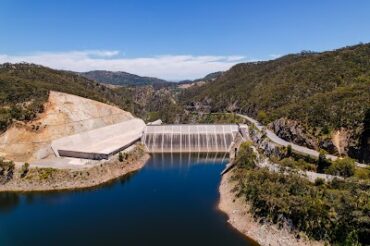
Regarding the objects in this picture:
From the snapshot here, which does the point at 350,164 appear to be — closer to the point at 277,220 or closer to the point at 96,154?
the point at 277,220

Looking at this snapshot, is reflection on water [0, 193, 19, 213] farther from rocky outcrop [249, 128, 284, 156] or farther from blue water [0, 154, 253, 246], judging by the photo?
rocky outcrop [249, 128, 284, 156]

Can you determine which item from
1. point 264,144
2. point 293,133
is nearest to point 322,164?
point 293,133

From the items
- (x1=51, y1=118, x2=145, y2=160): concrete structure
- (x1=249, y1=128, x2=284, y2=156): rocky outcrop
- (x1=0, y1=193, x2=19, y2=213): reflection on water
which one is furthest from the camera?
(x1=51, y1=118, x2=145, y2=160): concrete structure

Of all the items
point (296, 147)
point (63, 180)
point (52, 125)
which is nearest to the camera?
point (63, 180)

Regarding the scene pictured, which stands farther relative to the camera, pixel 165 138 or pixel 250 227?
pixel 165 138

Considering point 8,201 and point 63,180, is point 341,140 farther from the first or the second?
point 8,201

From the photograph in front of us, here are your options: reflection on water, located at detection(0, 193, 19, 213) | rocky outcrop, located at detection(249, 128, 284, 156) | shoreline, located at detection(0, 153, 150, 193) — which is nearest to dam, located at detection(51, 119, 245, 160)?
rocky outcrop, located at detection(249, 128, 284, 156)

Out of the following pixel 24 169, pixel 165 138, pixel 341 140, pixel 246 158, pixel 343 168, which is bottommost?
pixel 24 169
